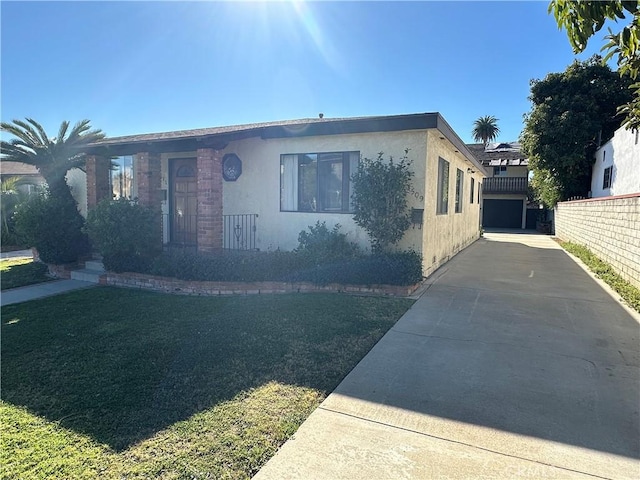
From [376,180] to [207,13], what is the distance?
4964 mm

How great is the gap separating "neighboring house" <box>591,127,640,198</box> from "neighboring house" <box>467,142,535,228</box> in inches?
477

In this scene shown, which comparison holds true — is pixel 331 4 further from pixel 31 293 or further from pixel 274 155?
pixel 31 293

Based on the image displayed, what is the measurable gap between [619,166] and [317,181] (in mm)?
12507

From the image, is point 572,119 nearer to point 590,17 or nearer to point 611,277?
point 611,277

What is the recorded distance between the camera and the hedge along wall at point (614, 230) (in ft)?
25.6

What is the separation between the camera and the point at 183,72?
34.3ft

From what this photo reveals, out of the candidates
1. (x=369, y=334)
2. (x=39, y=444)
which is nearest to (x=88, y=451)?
(x=39, y=444)

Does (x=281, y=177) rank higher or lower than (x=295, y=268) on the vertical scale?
higher

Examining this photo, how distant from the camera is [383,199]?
25.4ft

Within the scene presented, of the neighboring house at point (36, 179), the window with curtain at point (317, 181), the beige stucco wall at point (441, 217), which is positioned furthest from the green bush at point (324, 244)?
the neighboring house at point (36, 179)

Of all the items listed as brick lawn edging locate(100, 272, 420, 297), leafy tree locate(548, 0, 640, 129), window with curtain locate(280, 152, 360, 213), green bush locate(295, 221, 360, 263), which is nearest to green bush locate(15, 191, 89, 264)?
brick lawn edging locate(100, 272, 420, 297)

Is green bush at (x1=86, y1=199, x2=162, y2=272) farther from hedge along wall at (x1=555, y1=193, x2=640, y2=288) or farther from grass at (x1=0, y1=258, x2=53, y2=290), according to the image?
Result: hedge along wall at (x1=555, y1=193, x2=640, y2=288)

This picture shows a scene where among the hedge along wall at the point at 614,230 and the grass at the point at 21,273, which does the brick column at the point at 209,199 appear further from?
the hedge along wall at the point at 614,230

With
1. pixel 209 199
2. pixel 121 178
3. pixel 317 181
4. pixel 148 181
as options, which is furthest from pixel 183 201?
pixel 317 181
